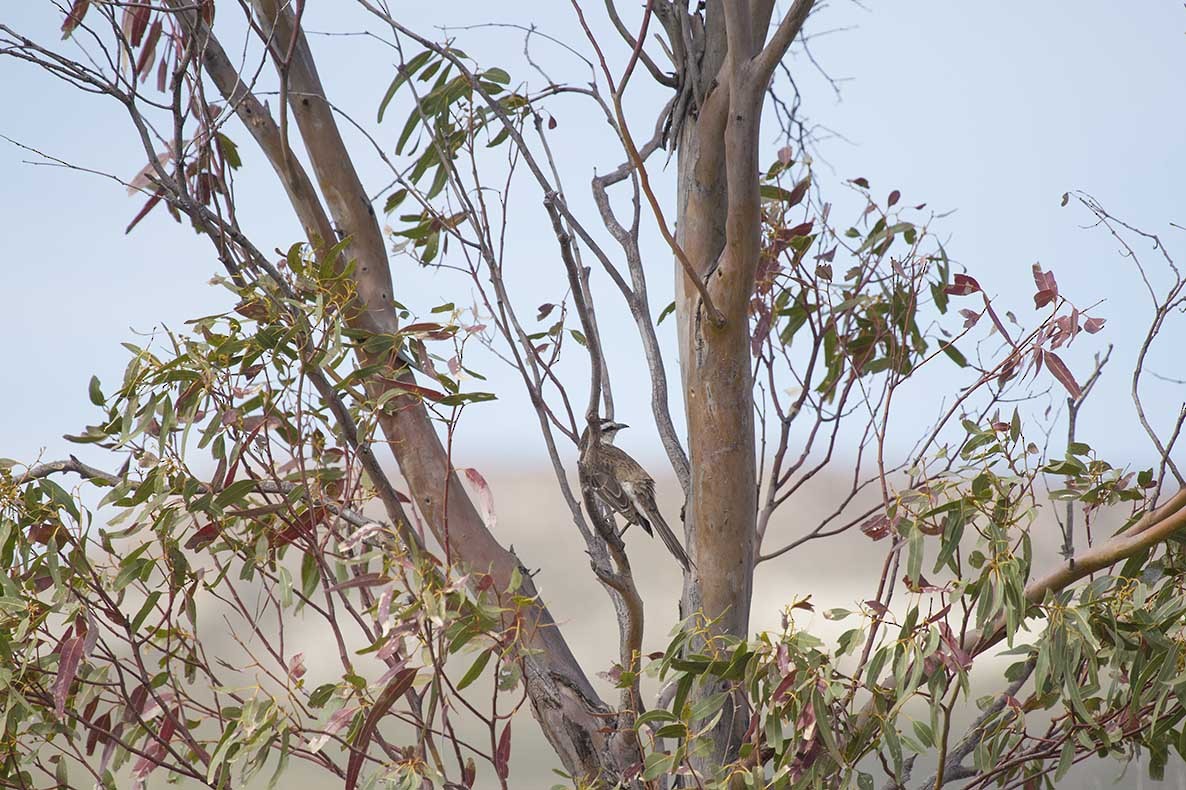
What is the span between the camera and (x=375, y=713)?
1.15 m

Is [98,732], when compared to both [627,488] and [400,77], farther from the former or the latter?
[400,77]

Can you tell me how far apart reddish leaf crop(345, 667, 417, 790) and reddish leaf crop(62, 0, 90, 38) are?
927 mm

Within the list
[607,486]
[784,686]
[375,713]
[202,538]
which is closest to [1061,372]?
[784,686]

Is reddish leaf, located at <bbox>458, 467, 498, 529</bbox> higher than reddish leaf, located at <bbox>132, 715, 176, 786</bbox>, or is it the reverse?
reddish leaf, located at <bbox>458, 467, 498, 529</bbox>

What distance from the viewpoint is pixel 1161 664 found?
115 cm

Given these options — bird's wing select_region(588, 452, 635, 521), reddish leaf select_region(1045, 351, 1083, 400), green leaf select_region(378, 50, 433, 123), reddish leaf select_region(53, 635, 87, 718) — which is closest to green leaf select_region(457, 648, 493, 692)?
bird's wing select_region(588, 452, 635, 521)

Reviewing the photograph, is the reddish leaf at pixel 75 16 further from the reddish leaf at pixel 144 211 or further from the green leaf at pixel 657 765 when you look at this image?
the green leaf at pixel 657 765

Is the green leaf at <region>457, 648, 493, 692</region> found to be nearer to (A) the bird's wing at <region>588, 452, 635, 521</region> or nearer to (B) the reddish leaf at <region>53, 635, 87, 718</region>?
(A) the bird's wing at <region>588, 452, 635, 521</region>

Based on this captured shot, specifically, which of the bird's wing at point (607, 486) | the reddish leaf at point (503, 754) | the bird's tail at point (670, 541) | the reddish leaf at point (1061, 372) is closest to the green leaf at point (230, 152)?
the bird's wing at point (607, 486)

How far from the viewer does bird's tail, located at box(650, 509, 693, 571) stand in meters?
1.51

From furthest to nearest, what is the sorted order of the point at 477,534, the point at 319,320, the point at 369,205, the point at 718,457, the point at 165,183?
the point at 369,205, the point at 477,534, the point at 718,457, the point at 165,183, the point at 319,320

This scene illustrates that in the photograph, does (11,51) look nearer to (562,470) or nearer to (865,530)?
(562,470)

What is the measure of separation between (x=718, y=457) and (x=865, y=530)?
211mm

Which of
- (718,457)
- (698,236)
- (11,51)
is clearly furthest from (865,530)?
(11,51)
